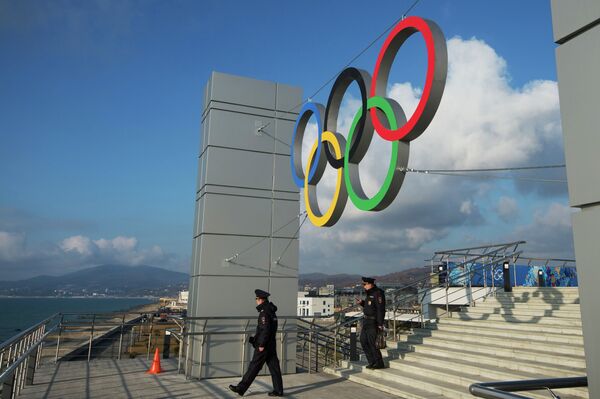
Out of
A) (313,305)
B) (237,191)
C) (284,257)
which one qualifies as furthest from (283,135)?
(313,305)

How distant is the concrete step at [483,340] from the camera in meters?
7.39

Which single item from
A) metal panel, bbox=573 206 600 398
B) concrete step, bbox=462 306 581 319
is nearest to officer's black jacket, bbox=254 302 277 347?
concrete step, bbox=462 306 581 319

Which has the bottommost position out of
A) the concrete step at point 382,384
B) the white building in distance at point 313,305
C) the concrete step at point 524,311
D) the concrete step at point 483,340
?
the white building in distance at point 313,305

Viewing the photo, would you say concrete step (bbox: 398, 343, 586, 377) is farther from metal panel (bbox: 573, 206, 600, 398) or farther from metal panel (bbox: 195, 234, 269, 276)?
metal panel (bbox: 573, 206, 600, 398)

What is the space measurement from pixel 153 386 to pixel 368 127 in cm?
587

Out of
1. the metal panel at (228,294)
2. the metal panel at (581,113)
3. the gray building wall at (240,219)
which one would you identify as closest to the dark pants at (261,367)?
the gray building wall at (240,219)

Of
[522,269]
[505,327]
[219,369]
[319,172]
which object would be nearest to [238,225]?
[319,172]

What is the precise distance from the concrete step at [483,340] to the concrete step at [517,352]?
0.25ft

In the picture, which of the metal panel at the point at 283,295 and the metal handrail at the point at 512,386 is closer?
the metal handrail at the point at 512,386

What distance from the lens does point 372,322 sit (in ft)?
28.8

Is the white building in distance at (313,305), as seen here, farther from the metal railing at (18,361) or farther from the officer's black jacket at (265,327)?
the officer's black jacket at (265,327)

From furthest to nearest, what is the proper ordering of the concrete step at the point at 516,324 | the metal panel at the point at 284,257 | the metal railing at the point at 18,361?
the metal panel at the point at 284,257, the concrete step at the point at 516,324, the metal railing at the point at 18,361

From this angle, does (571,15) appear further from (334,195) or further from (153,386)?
(153,386)

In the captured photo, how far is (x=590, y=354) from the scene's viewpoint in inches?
96.6
